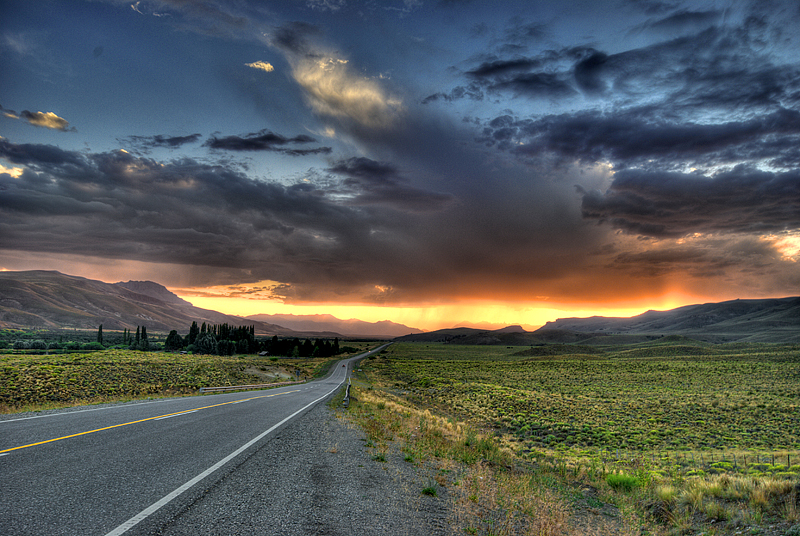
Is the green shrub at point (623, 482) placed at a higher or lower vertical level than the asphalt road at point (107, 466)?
lower

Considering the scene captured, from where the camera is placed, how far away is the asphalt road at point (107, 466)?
5.00m

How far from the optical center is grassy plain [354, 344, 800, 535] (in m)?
8.41

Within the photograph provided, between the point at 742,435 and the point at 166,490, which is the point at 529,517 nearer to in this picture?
the point at 166,490

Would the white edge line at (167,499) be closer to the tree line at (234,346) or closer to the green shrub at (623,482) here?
the green shrub at (623,482)

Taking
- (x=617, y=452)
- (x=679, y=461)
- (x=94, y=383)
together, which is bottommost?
(x=679, y=461)

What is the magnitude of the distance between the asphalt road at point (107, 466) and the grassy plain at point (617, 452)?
16.4ft

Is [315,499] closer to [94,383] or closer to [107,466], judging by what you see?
[107,466]

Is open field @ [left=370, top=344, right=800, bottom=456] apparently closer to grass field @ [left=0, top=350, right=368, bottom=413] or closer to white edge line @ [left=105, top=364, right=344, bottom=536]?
white edge line @ [left=105, top=364, right=344, bottom=536]

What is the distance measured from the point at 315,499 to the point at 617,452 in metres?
17.7

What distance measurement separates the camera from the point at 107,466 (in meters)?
7.32

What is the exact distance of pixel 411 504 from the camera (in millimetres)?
6992

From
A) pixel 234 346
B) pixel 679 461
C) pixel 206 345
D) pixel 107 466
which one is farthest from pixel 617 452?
pixel 234 346

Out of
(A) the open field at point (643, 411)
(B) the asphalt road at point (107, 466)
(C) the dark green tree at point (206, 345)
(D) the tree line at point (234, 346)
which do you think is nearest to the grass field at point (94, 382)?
(B) the asphalt road at point (107, 466)

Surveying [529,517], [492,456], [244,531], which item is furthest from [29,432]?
[492,456]
